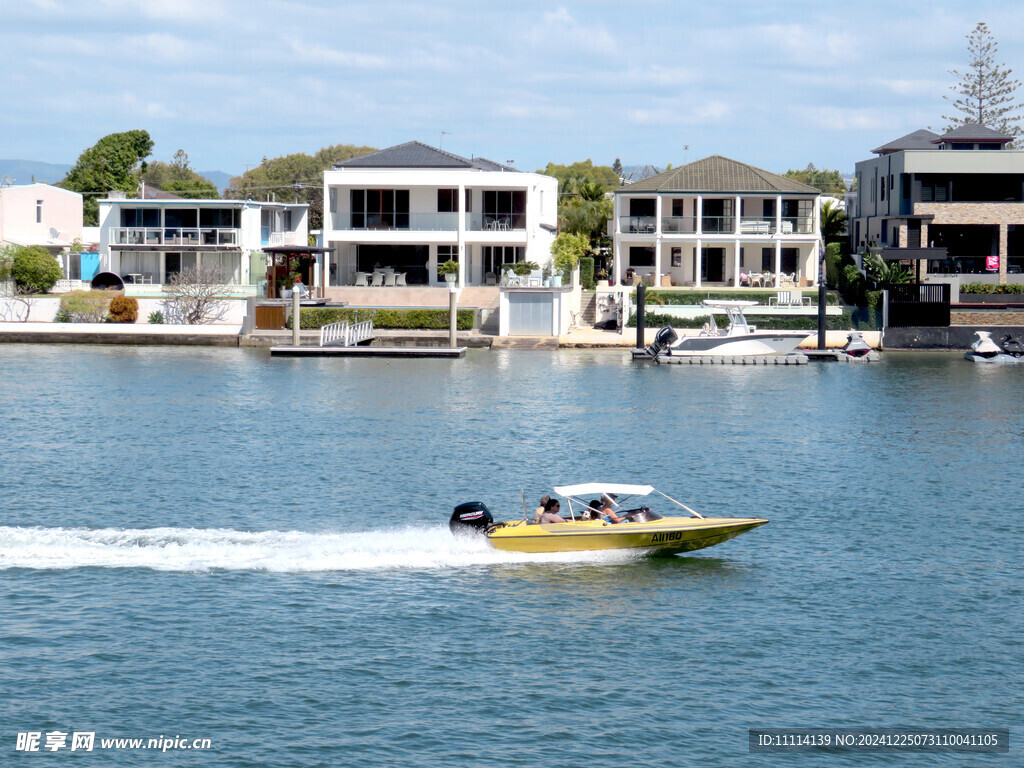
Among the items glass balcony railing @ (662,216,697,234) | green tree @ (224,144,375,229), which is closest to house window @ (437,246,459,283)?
glass balcony railing @ (662,216,697,234)

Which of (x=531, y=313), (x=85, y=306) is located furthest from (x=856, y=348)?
(x=85, y=306)

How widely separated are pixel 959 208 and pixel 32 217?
202 ft

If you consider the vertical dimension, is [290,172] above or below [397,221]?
above

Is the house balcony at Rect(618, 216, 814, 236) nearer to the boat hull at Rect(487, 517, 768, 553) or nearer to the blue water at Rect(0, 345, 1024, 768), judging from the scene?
the blue water at Rect(0, 345, 1024, 768)

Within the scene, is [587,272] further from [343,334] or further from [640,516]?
[640,516]

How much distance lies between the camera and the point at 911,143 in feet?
314

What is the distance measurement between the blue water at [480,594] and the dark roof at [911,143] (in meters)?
51.4

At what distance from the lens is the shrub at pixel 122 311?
2938 inches

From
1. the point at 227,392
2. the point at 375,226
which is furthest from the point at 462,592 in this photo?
the point at 375,226

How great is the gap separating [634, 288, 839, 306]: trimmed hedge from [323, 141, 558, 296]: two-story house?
28.6 ft

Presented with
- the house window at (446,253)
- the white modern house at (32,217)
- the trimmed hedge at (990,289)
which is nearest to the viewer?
the trimmed hedge at (990,289)

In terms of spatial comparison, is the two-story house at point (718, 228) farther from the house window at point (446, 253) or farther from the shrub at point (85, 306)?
the shrub at point (85, 306)

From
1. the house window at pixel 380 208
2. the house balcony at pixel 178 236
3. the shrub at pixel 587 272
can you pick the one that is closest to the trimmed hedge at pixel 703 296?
the shrub at pixel 587 272

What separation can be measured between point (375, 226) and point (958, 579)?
190ft
